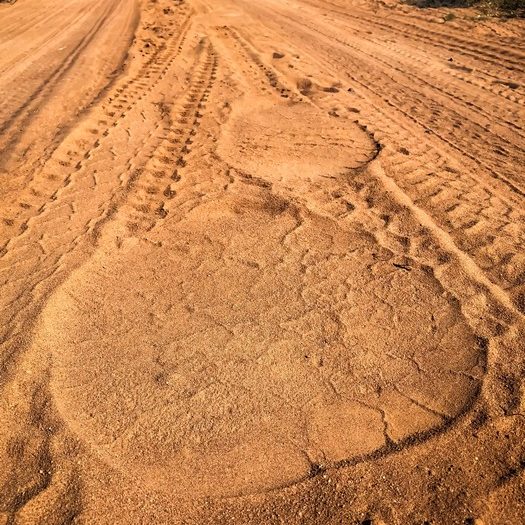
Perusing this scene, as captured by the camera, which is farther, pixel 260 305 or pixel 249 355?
pixel 260 305

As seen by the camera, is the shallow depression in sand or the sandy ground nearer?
the sandy ground

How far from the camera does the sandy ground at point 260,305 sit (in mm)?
2514

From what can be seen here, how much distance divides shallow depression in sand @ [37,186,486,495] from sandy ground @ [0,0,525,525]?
1cm

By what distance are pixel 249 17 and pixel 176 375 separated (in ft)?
36.0

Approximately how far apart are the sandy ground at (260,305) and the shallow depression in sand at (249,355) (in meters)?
0.01

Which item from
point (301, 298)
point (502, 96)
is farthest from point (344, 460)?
point (502, 96)

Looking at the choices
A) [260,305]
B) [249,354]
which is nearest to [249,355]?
[249,354]

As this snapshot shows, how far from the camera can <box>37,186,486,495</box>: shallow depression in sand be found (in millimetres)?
2684

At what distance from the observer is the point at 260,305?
11.7 feet

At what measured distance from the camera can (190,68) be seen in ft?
26.5

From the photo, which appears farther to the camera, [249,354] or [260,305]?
[260,305]

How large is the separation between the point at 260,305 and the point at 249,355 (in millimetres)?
453

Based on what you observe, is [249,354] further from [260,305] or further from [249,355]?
[260,305]

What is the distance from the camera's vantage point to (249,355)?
10.5 ft
